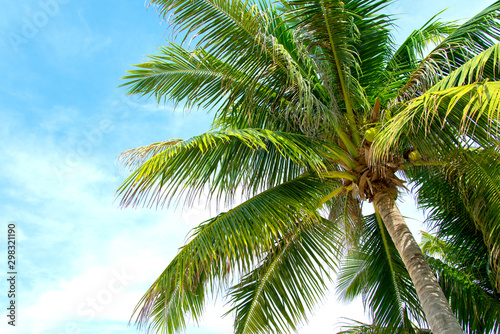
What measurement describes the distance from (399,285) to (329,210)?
1.46 meters

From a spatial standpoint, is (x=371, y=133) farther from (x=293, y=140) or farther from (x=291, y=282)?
(x=291, y=282)

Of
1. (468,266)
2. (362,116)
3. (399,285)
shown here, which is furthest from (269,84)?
(468,266)

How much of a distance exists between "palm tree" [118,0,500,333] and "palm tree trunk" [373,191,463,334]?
14 mm

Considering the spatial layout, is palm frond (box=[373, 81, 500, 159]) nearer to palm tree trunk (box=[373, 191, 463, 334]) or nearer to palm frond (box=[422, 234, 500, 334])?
palm tree trunk (box=[373, 191, 463, 334])

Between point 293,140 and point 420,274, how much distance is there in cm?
193

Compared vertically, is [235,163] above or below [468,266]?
above

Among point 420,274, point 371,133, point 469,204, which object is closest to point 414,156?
point 371,133

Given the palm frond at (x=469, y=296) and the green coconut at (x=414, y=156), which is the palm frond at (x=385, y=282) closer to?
the palm frond at (x=469, y=296)

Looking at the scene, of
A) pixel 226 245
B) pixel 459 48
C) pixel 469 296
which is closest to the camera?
pixel 226 245

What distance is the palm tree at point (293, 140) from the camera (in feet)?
14.3

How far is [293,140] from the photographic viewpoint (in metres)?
4.70

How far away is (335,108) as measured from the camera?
504cm

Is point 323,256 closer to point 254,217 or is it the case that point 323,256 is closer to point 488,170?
point 254,217

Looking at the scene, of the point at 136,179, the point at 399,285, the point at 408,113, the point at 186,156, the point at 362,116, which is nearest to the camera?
the point at 408,113
